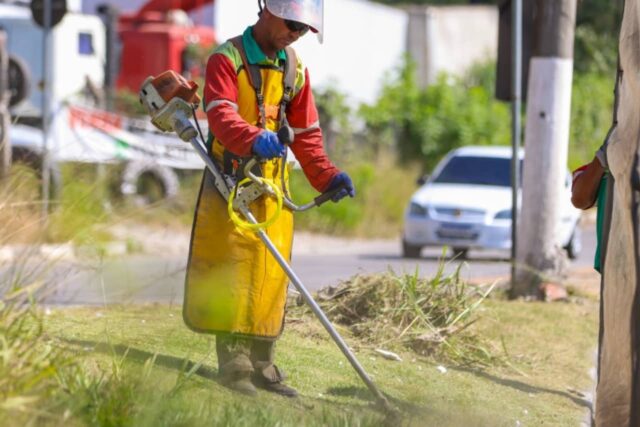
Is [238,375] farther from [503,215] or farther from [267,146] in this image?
[503,215]

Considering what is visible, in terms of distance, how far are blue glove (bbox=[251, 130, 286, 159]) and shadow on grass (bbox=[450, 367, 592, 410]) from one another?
2.28 meters

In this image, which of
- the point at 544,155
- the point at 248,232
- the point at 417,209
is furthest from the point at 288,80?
the point at 417,209

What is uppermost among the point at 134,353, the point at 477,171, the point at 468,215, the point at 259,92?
the point at 259,92

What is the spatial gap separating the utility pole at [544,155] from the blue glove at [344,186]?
200 inches

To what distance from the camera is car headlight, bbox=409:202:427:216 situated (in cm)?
1984

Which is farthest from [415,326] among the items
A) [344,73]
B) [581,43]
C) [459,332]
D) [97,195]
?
[581,43]

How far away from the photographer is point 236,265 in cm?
704

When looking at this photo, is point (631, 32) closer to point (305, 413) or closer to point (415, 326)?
point (305, 413)

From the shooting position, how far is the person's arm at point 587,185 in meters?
6.91

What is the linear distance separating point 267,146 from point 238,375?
1.03 metres

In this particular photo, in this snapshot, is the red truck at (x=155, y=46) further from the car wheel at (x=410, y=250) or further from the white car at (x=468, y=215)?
the car wheel at (x=410, y=250)

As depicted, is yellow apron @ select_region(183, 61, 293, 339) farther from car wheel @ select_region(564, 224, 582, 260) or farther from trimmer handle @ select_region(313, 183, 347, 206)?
car wheel @ select_region(564, 224, 582, 260)

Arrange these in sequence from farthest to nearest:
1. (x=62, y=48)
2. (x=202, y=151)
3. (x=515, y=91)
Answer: (x=62, y=48) < (x=515, y=91) < (x=202, y=151)

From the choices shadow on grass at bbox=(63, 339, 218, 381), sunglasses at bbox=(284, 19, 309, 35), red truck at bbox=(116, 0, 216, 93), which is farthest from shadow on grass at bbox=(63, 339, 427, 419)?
red truck at bbox=(116, 0, 216, 93)
